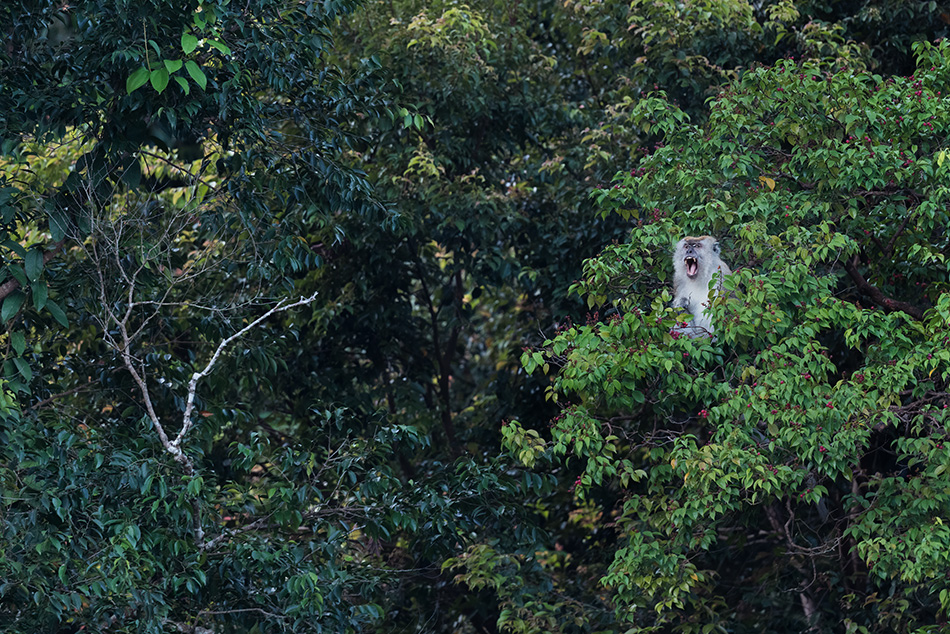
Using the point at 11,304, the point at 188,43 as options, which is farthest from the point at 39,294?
the point at 188,43

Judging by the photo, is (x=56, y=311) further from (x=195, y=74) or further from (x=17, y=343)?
(x=195, y=74)

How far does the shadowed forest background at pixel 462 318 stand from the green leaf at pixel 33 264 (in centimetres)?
2

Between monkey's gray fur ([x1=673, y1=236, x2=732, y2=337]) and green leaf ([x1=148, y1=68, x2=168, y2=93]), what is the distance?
121 inches

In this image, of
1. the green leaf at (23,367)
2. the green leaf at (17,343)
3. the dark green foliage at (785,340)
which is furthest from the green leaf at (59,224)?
the dark green foliage at (785,340)

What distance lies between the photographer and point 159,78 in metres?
5.35

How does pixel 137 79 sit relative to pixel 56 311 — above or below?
above

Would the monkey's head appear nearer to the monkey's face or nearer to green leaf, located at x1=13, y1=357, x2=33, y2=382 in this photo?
the monkey's face

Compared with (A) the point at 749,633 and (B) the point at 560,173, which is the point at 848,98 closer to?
(B) the point at 560,173

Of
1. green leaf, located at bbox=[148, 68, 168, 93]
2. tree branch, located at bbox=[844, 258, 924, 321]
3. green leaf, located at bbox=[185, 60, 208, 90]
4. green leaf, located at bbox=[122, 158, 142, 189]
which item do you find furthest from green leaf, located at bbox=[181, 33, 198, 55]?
tree branch, located at bbox=[844, 258, 924, 321]

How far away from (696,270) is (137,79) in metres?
3.34

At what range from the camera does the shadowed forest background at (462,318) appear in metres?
5.48

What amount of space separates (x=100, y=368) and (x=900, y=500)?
5.25 meters

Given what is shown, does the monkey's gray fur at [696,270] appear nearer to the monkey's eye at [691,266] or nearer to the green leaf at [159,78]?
the monkey's eye at [691,266]

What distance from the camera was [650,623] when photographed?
7.88 m
